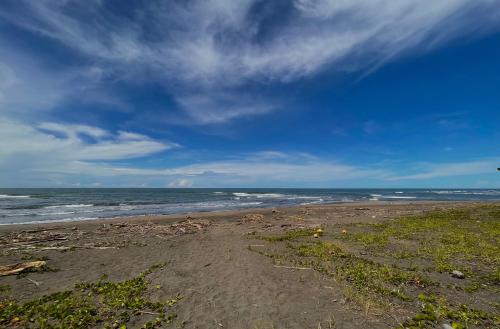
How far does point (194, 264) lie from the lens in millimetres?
10445

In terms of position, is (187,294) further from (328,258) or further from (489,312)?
(489,312)

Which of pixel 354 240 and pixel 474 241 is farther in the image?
pixel 354 240

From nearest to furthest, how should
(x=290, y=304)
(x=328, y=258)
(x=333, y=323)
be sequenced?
1. (x=333, y=323)
2. (x=290, y=304)
3. (x=328, y=258)

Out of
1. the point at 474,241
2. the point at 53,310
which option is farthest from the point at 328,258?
the point at 53,310

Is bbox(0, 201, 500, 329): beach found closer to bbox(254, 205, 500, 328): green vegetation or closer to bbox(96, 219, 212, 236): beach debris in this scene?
bbox(254, 205, 500, 328): green vegetation

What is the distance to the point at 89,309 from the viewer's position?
630 centimetres

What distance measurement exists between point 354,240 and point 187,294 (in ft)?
31.7

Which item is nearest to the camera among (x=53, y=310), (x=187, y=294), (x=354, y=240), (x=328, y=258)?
(x=53, y=310)

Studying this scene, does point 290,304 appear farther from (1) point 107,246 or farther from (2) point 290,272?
(1) point 107,246

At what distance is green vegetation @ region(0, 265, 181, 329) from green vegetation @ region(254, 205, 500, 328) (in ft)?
16.8

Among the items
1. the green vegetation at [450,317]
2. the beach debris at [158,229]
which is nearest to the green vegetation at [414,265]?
the green vegetation at [450,317]

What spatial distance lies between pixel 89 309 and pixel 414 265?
10.3m

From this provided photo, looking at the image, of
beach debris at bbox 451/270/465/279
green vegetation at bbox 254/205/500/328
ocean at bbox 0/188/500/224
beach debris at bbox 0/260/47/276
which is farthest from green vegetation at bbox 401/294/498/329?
ocean at bbox 0/188/500/224

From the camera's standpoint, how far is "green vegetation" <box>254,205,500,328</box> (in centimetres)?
623
